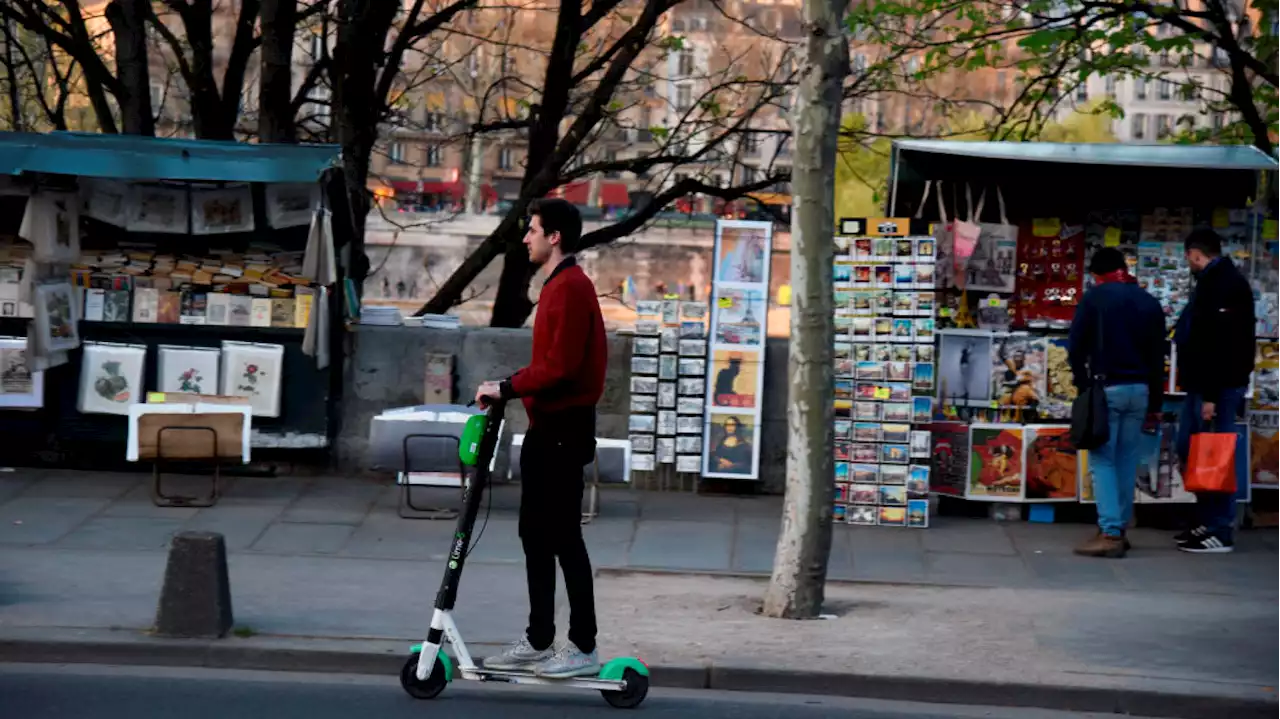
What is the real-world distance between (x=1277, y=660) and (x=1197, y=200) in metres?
4.62

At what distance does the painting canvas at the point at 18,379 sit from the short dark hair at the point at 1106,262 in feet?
23.2

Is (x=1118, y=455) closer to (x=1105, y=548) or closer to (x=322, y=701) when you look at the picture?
(x=1105, y=548)

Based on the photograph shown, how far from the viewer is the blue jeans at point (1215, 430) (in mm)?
10031

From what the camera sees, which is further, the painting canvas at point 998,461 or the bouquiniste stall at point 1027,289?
the painting canvas at point 998,461

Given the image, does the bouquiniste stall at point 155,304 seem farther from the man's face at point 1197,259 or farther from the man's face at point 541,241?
the man's face at point 1197,259

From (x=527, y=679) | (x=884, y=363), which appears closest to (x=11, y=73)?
(x=884, y=363)

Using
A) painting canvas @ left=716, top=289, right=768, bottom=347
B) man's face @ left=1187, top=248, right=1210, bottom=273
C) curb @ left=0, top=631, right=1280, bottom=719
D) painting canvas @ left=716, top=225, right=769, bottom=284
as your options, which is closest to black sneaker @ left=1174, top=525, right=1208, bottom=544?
man's face @ left=1187, top=248, right=1210, bottom=273

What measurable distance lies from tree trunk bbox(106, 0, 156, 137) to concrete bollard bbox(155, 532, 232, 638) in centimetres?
992

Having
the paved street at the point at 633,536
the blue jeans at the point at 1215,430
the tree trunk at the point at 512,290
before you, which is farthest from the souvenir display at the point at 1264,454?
the tree trunk at the point at 512,290

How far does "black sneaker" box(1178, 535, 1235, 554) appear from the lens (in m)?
10.1

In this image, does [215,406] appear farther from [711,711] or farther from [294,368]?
[711,711]

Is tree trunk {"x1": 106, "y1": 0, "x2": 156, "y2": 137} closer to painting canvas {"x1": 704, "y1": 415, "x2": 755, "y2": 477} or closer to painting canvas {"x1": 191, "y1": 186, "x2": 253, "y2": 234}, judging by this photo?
painting canvas {"x1": 191, "y1": 186, "x2": 253, "y2": 234}

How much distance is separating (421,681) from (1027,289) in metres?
Answer: 6.30

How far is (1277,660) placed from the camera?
7.31 metres
